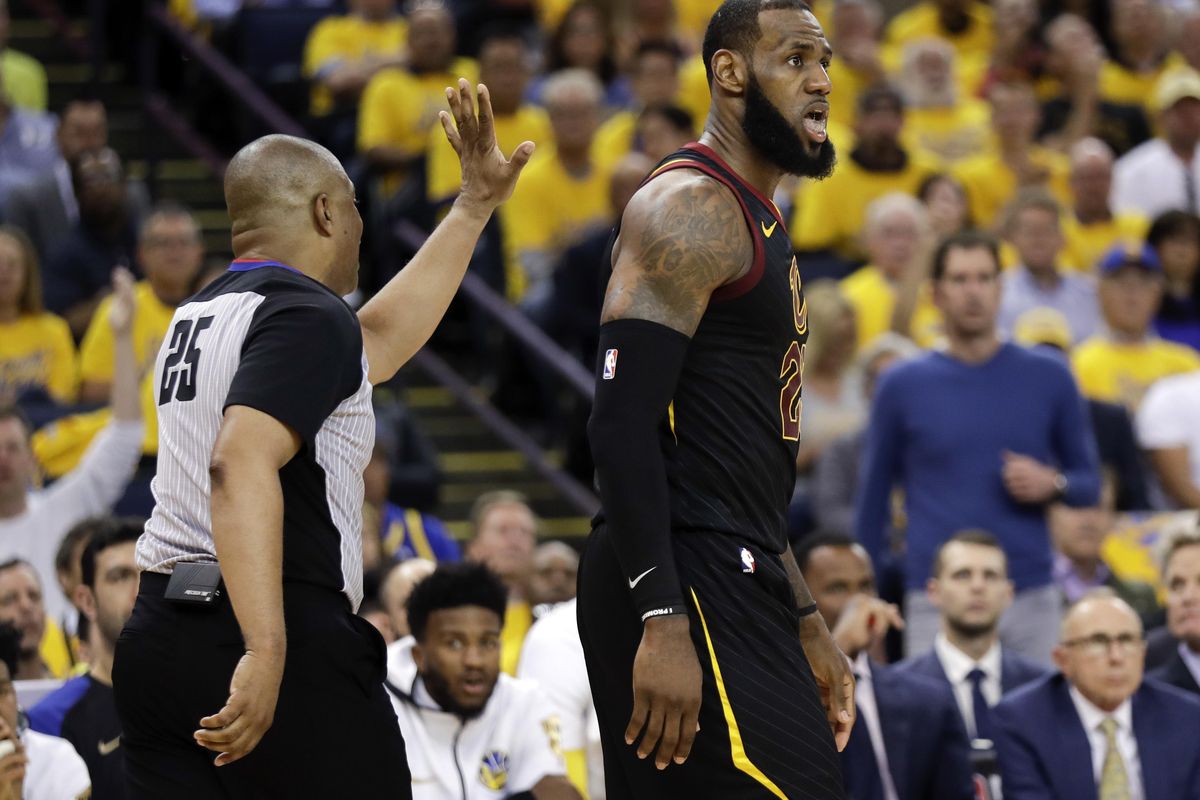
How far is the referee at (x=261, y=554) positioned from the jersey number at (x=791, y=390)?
819 millimetres

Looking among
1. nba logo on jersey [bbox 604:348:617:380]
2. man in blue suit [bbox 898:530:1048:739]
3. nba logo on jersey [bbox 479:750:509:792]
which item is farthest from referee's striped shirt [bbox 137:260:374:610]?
man in blue suit [bbox 898:530:1048:739]

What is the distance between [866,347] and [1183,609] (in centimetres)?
271

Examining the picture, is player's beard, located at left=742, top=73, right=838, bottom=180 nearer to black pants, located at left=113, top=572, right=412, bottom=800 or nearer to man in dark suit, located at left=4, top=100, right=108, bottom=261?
black pants, located at left=113, top=572, right=412, bottom=800

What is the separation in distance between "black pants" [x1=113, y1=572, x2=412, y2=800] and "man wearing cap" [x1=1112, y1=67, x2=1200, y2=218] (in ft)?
30.8

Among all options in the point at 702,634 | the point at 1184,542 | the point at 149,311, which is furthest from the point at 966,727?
the point at 149,311

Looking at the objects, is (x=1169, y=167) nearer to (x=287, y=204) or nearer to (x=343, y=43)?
(x=343, y=43)

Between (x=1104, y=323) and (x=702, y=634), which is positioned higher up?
(x=1104, y=323)

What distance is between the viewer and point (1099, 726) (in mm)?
6832

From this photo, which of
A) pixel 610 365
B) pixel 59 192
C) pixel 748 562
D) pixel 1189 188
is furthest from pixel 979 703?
pixel 59 192

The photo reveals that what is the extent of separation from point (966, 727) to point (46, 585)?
3.84 metres

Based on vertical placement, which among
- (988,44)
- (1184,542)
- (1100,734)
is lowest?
(1100,734)

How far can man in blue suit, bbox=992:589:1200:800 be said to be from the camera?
6.71m

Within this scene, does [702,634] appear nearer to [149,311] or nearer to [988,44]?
[149,311]

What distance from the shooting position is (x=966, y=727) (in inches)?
273
